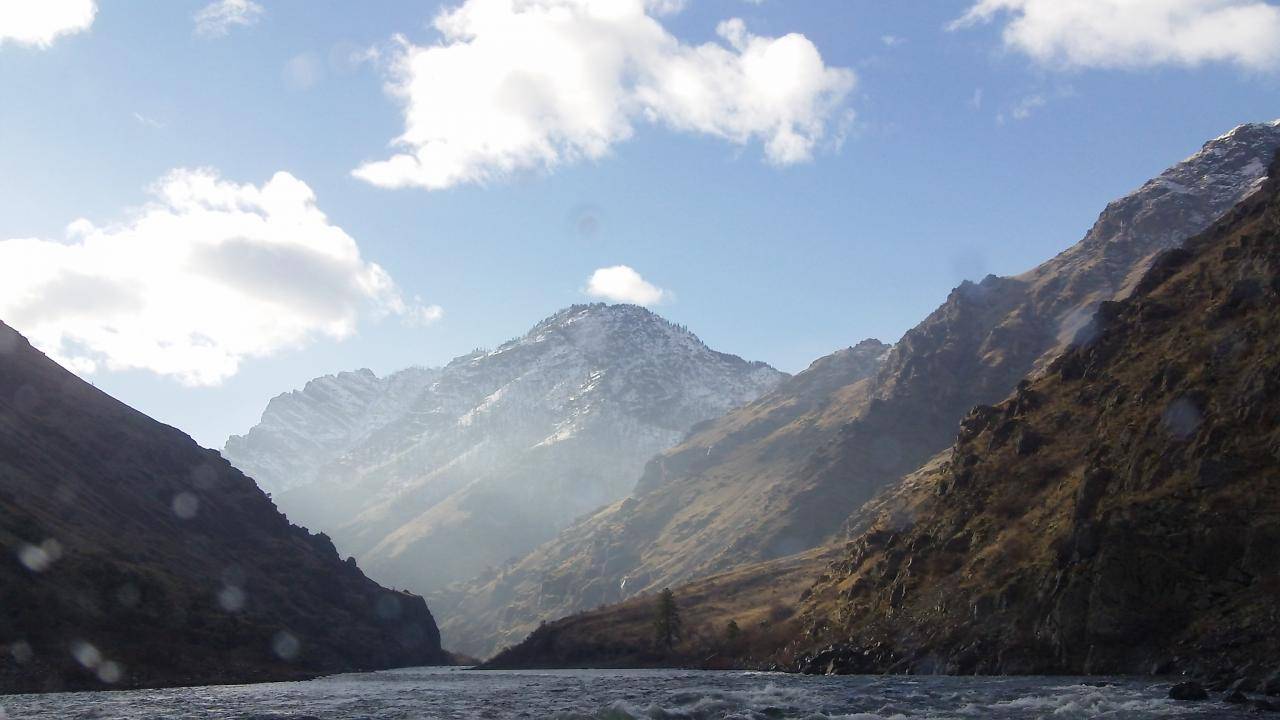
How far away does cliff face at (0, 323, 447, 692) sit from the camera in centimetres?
11144


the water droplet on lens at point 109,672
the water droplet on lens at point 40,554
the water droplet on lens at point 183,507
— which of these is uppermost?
the water droplet on lens at point 183,507

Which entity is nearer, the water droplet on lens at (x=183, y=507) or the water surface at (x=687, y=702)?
the water surface at (x=687, y=702)

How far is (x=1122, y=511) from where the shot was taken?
88.6 meters

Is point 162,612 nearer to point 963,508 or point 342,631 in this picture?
point 342,631

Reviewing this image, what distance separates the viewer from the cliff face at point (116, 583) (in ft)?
366

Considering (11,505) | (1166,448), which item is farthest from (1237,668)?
(11,505)

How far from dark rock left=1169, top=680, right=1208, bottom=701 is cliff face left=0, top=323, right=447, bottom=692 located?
10196 centimetres

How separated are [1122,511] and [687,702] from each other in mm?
45401

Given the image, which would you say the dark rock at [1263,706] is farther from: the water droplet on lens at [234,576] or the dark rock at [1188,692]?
the water droplet on lens at [234,576]

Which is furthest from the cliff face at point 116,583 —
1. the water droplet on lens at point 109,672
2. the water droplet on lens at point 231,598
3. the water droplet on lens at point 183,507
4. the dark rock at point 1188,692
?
the dark rock at point 1188,692

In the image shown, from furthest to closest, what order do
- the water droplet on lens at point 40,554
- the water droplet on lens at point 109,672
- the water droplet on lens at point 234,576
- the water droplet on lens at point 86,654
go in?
1. the water droplet on lens at point 234,576
2. the water droplet on lens at point 40,554
3. the water droplet on lens at point 86,654
4. the water droplet on lens at point 109,672

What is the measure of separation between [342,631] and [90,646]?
8451cm

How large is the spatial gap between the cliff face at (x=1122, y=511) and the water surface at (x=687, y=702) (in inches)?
343

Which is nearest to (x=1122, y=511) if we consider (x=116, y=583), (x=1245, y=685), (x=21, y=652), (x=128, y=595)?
(x=1245, y=685)
